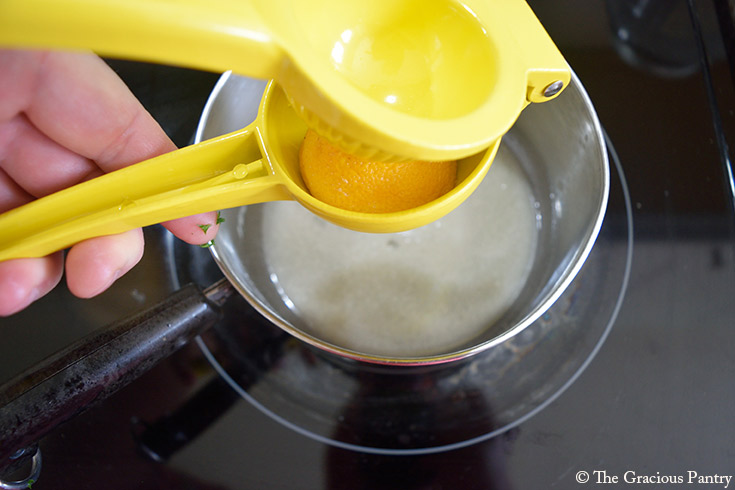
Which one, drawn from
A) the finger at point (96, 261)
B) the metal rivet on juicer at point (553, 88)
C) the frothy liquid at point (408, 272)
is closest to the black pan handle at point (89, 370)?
the finger at point (96, 261)

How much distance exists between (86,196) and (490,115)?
345 millimetres

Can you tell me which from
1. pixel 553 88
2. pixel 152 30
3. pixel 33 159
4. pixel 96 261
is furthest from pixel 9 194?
pixel 553 88

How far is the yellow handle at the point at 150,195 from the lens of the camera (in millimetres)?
432

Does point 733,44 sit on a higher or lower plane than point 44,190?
lower

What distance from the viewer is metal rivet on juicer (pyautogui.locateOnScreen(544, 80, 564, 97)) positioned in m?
0.41

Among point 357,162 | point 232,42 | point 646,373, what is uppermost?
point 232,42

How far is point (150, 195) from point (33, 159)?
18 cm

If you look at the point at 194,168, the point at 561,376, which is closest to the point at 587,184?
the point at 561,376

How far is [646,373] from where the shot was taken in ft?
1.87

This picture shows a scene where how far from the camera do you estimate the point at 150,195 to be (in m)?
0.46

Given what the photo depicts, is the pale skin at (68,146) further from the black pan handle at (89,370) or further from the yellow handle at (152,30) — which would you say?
the yellow handle at (152,30)

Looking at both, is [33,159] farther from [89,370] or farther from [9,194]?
[89,370]

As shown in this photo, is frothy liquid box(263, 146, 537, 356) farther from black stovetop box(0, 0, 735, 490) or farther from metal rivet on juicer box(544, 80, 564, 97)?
metal rivet on juicer box(544, 80, 564, 97)

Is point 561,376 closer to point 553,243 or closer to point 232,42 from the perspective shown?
point 553,243
